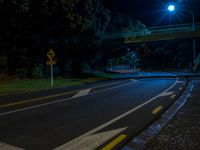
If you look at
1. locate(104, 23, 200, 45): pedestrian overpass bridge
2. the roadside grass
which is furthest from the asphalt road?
locate(104, 23, 200, 45): pedestrian overpass bridge

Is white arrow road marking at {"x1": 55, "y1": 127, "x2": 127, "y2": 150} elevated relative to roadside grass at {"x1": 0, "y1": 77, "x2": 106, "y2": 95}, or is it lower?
elevated

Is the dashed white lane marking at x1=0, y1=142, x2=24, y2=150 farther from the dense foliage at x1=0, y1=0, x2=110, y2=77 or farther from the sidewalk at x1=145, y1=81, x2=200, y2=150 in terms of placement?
the dense foliage at x1=0, y1=0, x2=110, y2=77

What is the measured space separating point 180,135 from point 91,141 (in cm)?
195

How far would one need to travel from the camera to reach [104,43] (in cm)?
4228

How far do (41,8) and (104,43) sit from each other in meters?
17.2

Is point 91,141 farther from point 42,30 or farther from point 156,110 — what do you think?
point 42,30

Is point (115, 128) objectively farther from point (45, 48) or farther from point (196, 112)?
point (45, 48)

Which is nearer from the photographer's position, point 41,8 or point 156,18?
point 41,8

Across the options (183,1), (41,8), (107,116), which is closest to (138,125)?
(107,116)

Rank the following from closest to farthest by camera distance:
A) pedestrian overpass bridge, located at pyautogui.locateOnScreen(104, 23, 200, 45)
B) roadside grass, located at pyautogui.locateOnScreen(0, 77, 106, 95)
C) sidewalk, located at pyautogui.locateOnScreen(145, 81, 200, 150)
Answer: sidewalk, located at pyautogui.locateOnScreen(145, 81, 200, 150), roadside grass, located at pyautogui.locateOnScreen(0, 77, 106, 95), pedestrian overpass bridge, located at pyautogui.locateOnScreen(104, 23, 200, 45)

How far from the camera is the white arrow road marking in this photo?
5746 millimetres

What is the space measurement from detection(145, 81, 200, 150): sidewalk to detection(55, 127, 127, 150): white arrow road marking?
3.29 feet

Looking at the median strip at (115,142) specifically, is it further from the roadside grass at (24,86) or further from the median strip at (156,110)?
the roadside grass at (24,86)

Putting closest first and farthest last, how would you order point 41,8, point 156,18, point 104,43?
1. point 41,8
2. point 104,43
3. point 156,18
